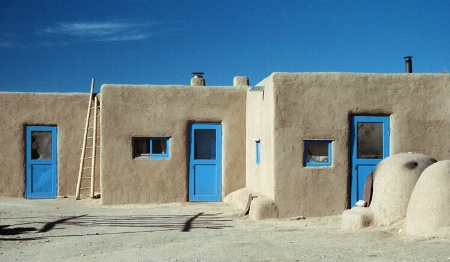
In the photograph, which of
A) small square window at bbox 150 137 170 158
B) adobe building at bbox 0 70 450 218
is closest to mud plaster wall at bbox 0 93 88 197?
adobe building at bbox 0 70 450 218

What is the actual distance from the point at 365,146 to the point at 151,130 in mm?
5554

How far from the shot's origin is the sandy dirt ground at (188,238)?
9273 millimetres

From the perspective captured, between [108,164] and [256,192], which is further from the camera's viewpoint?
[108,164]

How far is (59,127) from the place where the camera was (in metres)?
18.4

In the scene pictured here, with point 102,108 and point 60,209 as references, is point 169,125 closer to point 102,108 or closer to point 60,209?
point 102,108

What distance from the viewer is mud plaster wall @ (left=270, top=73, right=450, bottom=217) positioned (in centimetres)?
1377

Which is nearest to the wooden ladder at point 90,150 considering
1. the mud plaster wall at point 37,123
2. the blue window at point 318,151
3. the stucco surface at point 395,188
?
the mud plaster wall at point 37,123

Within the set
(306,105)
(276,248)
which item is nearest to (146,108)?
(306,105)

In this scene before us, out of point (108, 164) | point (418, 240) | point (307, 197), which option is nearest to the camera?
point (418, 240)

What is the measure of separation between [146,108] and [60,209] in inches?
130

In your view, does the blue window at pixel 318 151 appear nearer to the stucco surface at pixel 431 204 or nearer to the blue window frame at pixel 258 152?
the blue window frame at pixel 258 152

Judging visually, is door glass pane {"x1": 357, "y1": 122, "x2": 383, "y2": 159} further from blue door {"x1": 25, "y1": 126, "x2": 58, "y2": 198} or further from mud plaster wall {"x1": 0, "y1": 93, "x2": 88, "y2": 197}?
blue door {"x1": 25, "y1": 126, "x2": 58, "y2": 198}

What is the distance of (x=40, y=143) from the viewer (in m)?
18.6

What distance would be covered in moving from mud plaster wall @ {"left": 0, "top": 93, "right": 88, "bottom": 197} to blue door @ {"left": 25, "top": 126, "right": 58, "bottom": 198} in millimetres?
146
